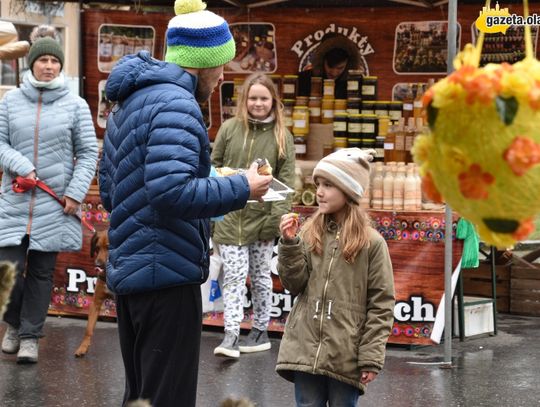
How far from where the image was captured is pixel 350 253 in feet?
15.4

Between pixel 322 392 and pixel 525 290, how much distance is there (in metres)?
4.94

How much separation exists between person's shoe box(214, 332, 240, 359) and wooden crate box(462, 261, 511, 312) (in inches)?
100.0

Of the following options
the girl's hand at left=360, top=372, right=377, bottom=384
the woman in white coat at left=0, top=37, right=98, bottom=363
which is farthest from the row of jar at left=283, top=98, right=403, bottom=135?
the girl's hand at left=360, top=372, right=377, bottom=384

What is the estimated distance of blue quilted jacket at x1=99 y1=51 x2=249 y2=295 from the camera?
3973mm

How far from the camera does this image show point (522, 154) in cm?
205

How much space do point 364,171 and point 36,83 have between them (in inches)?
122

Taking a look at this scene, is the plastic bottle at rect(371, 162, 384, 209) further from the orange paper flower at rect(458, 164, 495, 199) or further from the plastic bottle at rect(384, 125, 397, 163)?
the orange paper flower at rect(458, 164, 495, 199)

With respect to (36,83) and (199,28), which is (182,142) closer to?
(199,28)

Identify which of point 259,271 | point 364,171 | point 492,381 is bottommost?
point 492,381

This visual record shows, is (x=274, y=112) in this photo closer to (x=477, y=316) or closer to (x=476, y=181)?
(x=477, y=316)

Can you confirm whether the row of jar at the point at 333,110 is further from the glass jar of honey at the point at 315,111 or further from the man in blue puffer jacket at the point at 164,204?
the man in blue puffer jacket at the point at 164,204

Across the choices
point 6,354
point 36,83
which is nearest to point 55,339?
point 6,354

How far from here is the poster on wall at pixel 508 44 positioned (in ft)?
28.1

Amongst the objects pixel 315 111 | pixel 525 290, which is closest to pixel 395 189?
pixel 315 111
